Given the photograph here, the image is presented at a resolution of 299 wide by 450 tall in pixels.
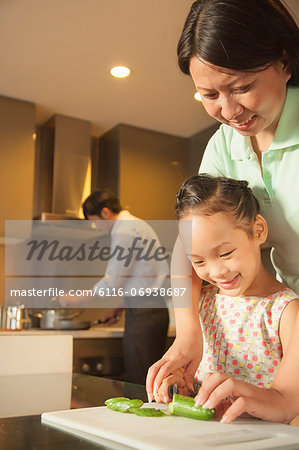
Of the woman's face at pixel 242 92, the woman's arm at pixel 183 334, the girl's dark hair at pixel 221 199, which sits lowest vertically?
the woman's arm at pixel 183 334

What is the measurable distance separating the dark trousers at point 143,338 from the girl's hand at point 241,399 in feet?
6.25

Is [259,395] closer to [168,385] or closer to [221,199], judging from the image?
[168,385]

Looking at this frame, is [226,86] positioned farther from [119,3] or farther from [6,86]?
[6,86]

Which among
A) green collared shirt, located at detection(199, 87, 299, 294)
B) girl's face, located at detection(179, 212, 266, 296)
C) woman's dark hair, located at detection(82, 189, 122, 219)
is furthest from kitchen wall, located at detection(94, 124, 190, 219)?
girl's face, located at detection(179, 212, 266, 296)

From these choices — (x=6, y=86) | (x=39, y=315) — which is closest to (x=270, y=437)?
(x=39, y=315)

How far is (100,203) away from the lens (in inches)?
107

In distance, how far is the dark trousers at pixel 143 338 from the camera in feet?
8.29

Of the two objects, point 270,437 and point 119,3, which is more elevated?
point 119,3

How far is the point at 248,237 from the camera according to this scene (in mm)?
934

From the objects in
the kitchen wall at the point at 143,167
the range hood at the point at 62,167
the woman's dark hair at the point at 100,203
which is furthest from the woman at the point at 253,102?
the kitchen wall at the point at 143,167

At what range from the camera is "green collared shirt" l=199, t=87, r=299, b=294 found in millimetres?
916

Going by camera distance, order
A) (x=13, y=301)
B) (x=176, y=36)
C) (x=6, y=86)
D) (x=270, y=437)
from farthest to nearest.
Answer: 1. (x=13, y=301)
2. (x=6, y=86)
3. (x=176, y=36)
4. (x=270, y=437)

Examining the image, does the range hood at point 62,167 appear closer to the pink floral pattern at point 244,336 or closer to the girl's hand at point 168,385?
the pink floral pattern at point 244,336

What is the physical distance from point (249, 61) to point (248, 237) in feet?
1.05
